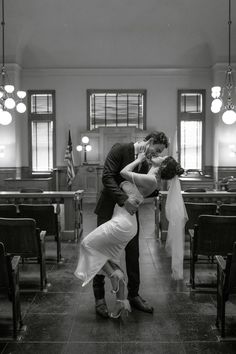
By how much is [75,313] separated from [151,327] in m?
0.74

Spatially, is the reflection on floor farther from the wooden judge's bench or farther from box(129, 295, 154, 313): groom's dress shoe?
the wooden judge's bench

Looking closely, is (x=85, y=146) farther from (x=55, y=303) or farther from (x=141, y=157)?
(x=141, y=157)

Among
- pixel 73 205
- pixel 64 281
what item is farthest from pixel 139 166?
pixel 73 205

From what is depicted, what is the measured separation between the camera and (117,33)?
45.0 feet

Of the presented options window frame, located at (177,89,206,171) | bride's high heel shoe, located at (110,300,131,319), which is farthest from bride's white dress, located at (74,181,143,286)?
window frame, located at (177,89,206,171)

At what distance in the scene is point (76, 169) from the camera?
13.6m

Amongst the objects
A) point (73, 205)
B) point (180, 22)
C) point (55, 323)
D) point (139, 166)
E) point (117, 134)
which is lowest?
point (55, 323)

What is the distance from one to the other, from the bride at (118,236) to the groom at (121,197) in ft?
0.29

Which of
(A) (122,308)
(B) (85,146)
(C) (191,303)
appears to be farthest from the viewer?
(B) (85,146)

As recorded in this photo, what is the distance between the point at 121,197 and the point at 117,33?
37.3ft

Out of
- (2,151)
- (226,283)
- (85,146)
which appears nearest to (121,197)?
(226,283)

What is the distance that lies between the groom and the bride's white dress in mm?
99

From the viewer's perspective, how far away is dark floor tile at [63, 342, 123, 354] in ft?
9.66

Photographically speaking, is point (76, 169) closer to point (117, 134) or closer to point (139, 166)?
point (117, 134)
